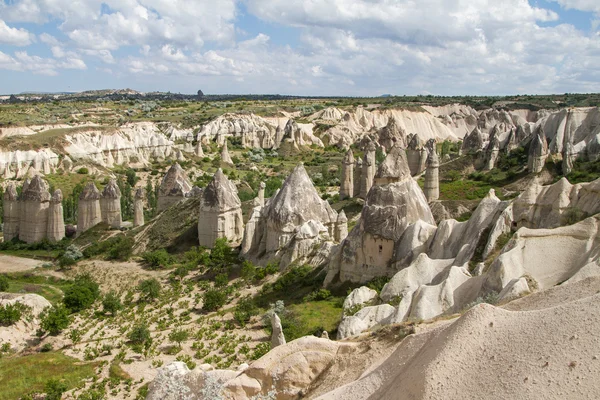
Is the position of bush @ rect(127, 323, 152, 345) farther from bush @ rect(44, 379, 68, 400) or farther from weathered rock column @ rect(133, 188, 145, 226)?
weathered rock column @ rect(133, 188, 145, 226)

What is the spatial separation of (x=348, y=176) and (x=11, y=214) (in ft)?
75.8

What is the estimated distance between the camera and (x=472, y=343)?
6.16m

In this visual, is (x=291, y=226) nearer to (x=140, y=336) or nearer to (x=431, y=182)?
(x=140, y=336)

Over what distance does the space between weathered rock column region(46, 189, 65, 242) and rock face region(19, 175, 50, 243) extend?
1.04 ft

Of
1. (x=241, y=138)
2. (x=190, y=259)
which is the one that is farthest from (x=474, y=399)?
(x=241, y=138)

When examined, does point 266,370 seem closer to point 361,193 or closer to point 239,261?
point 239,261

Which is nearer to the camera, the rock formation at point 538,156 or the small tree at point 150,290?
the small tree at point 150,290

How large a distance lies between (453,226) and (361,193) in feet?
73.5

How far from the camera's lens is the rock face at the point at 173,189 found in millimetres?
36219

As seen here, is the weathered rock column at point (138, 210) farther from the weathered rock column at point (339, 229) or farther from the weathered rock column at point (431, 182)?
the weathered rock column at point (431, 182)

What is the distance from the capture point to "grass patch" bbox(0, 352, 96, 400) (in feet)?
50.0

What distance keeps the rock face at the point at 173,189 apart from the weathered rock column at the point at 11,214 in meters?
9.21

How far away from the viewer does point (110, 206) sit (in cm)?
3572

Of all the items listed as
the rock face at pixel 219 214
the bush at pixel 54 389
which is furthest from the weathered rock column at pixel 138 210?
the bush at pixel 54 389
